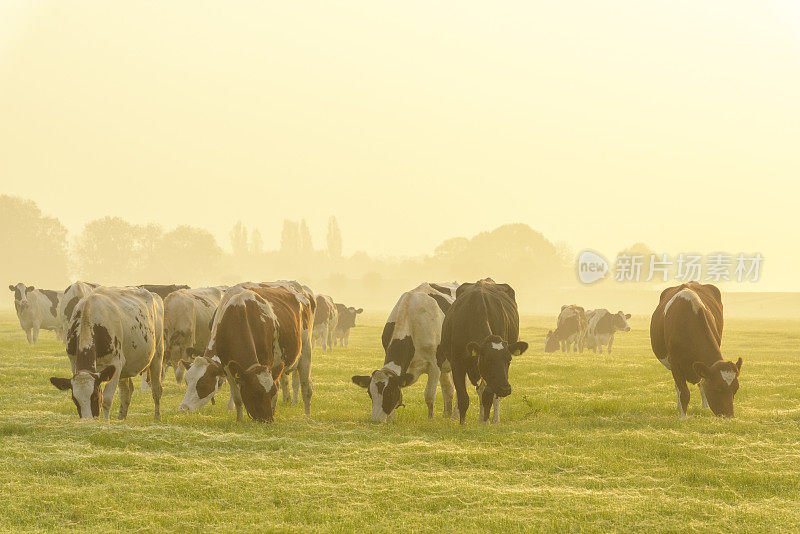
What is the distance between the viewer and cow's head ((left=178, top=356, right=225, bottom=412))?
1320cm

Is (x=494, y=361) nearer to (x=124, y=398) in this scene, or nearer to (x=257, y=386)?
(x=257, y=386)

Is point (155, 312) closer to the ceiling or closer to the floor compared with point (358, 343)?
closer to the ceiling

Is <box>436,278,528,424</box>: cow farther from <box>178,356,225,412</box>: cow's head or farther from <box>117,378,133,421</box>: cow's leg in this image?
<box>117,378,133,421</box>: cow's leg

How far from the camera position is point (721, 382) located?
1454cm

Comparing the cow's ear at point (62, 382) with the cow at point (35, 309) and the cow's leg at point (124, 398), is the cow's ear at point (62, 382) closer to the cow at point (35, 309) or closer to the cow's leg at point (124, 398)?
the cow's leg at point (124, 398)

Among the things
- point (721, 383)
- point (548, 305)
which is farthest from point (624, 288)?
point (721, 383)

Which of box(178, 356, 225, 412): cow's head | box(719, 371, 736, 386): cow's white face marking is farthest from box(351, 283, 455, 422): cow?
box(719, 371, 736, 386): cow's white face marking

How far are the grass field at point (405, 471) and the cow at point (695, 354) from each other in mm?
545

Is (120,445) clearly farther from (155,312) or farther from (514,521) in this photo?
(514,521)

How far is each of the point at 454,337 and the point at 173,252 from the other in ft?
449

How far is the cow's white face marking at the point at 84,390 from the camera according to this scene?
13.0 metres

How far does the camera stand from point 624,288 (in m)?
163

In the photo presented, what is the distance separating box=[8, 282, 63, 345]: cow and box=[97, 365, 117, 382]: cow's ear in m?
27.6

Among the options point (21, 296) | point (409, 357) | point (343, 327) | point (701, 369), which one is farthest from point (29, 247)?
point (701, 369)
